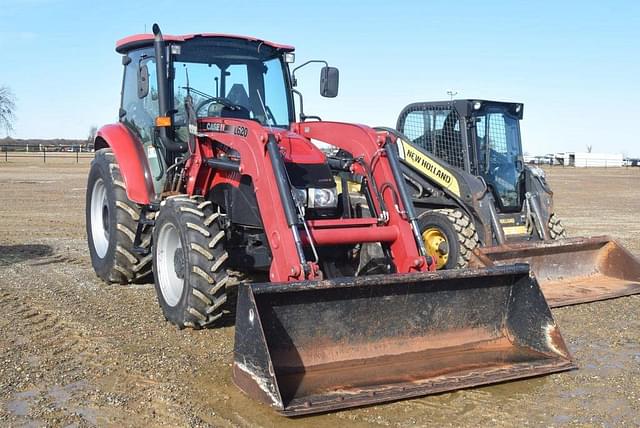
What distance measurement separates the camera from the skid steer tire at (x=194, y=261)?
A: 5.66 metres

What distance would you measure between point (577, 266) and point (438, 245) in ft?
5.09

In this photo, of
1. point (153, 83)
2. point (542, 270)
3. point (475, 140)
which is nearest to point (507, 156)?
point (475, 140)

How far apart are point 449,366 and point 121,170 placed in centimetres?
400

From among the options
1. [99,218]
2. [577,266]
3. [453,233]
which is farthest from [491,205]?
[99,218]

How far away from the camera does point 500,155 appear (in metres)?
9.55

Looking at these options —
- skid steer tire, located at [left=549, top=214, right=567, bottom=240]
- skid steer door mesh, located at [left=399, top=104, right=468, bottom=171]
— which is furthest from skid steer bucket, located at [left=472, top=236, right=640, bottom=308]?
skid steer door mesh, located at [left=399, top=104, right=468, bottom=171]

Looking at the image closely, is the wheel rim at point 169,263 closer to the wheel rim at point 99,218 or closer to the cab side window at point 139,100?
the cab side window at point 139,100

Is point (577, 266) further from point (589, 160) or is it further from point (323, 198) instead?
point (589, 160)

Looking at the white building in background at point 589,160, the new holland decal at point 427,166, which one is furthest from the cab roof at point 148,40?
the white building in background at point 589,160

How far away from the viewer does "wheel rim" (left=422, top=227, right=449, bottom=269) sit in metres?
8.46

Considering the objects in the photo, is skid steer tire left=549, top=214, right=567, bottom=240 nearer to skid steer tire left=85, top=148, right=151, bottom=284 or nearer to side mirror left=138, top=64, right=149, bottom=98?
skid steer tire left=85, top=148, right=151, bottom=284

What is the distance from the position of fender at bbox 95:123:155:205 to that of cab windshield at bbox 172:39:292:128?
81cm

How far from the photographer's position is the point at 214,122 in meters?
6.38

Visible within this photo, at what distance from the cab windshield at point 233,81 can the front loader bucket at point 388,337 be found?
8.64 ft
